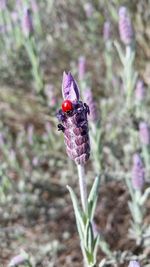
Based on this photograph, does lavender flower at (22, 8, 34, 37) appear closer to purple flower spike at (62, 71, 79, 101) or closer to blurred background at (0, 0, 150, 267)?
blurred background at (0, 0, 150, 267)

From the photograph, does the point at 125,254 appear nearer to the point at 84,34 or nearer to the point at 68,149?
the point at 68,149

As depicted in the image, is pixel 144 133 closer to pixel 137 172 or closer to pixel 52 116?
pixel 137 172

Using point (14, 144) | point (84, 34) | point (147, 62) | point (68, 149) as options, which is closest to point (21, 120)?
point (14, 144)

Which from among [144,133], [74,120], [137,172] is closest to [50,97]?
[144,133]

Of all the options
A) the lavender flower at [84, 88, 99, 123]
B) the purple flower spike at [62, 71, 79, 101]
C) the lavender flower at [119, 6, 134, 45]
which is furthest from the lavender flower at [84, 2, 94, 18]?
the purple flower spike at [62, 71, 79, 101]

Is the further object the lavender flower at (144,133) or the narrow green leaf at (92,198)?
the lavender flower at (144,133)

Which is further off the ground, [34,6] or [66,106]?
[34,6]

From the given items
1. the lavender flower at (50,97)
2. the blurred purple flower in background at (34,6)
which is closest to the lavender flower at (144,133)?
the lavender flower at (50,97)

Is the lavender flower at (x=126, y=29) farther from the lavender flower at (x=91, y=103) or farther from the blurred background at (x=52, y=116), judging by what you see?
the blurred background at (x=52, y=116)
